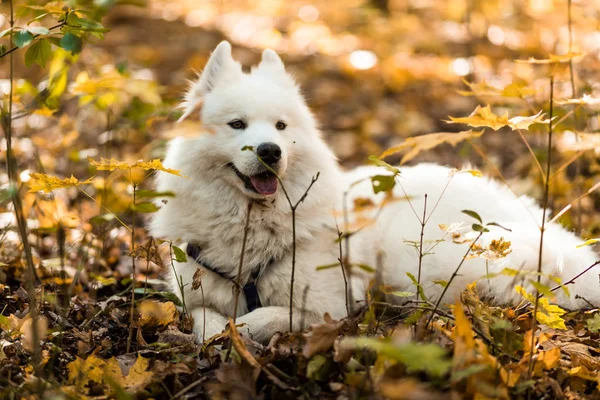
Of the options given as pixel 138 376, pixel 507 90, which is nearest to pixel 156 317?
pixel 138 376

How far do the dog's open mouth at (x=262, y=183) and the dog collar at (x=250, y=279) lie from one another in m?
0.41

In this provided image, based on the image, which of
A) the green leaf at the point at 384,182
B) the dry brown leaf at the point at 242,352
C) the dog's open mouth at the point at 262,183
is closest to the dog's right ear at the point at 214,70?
the dog's open mouth at the point at 262,183

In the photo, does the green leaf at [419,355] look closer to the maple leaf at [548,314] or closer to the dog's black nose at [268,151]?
the maple leaf at [548,314]

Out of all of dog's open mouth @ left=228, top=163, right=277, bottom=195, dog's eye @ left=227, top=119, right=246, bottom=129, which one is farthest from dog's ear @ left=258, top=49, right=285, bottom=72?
dog's open mouth @ left=228, top=163, right=277, bottom=195

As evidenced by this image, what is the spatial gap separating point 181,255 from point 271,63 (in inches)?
66.1

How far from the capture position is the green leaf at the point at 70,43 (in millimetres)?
2396

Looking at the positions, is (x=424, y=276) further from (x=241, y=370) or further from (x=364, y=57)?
(x=364, y=57)

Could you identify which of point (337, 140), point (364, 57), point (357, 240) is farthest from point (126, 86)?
point (364, 57)

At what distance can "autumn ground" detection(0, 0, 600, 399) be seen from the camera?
83.0 inches

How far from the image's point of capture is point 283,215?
3369mm

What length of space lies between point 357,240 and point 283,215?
1.73 feet

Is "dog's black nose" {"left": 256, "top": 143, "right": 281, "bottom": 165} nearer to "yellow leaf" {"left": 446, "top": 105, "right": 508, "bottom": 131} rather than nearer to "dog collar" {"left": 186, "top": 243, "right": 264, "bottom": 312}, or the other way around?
"dog collar" {"left": 186, "top": 243, "right": 264, "bottom": 312}

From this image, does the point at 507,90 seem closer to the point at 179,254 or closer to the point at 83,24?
the point at 179,254

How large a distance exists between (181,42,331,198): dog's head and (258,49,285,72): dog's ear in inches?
3.8
